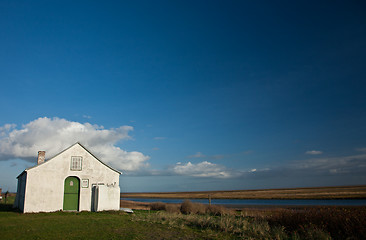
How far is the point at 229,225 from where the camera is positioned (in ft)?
50.9

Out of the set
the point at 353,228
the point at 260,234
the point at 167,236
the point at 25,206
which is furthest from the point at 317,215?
the point at 25,206

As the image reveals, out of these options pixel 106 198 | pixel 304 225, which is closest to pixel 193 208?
pixel 106 198

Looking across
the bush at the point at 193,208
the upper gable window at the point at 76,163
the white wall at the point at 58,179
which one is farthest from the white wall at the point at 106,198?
the bush at the point at 193,208

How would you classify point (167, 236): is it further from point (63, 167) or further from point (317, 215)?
point (63, 167)

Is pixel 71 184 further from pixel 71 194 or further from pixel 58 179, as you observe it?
pixel 58 179

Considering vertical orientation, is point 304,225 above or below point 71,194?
below

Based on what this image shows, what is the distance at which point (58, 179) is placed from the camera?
78.2 ft

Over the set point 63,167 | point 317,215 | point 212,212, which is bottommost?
point 212,212

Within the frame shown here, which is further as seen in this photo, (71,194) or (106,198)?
(106,198)

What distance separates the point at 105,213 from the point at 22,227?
8.84m

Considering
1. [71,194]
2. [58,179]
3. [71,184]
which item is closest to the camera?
[58,179]

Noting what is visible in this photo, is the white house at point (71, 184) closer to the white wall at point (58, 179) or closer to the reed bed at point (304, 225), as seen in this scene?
the white wall at point (58, 179)

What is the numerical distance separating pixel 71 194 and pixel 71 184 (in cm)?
89

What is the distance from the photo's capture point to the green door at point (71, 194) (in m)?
23.9
